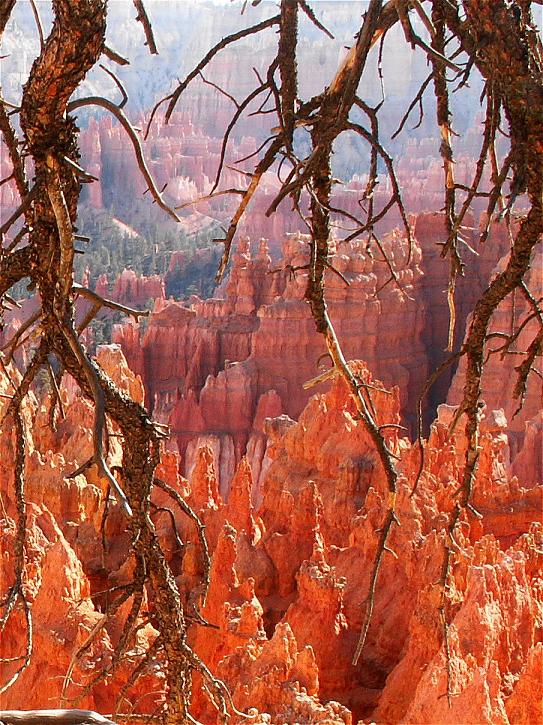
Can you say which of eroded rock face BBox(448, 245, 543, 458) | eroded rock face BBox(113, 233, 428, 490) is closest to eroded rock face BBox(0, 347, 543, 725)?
eroded rock face BBox(448, 245, 543, 458)

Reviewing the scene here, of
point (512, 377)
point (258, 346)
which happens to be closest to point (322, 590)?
point (512, 377)

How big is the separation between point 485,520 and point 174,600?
6579mm

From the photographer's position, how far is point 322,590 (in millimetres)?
5547

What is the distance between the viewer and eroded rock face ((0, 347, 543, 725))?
14.1 feet

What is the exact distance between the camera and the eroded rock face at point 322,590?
170 inches

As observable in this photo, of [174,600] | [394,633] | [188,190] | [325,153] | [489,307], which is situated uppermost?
[188,190]

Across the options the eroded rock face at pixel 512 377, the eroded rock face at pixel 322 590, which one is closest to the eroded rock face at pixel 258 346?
the eroded rock face at pixel 512 377

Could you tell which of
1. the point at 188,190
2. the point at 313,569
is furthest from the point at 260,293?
the point at 188,190

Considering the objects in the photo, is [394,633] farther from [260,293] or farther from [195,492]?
[260,293]

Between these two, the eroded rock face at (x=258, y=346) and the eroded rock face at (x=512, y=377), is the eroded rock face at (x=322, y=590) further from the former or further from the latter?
the eroded rock face at (x=258, y=346)

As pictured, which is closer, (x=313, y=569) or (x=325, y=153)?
(x=325, y=153)

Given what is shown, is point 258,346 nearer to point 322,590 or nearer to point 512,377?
point 512,377

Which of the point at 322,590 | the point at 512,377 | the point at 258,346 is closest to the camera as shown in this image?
the point at 322,590

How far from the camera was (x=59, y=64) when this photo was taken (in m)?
1.23
